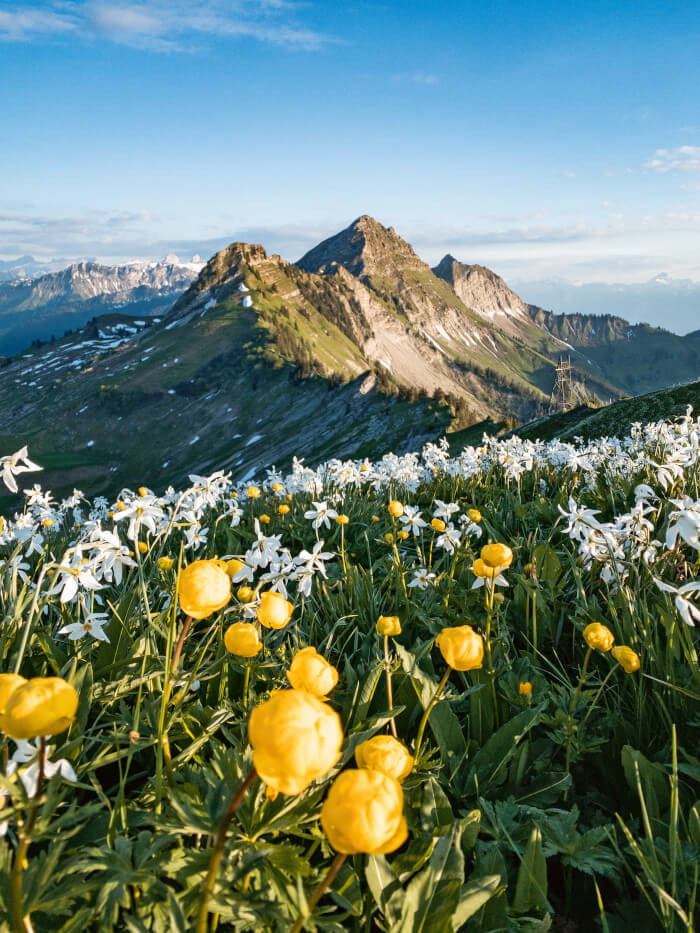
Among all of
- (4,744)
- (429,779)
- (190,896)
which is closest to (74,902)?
(190,896)

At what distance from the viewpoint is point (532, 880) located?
5.70ft

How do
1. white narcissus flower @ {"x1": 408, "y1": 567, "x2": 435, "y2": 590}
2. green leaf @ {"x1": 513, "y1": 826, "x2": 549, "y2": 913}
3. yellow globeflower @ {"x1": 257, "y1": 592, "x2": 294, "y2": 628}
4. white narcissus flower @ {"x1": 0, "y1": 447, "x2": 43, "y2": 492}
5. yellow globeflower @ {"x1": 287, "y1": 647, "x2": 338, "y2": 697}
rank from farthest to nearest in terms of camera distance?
white narcissus flower @ {"x1": 408, "y1": 567, "x2": 435, "y2": 590} < white narcissus flower @ {"x1": 0, "y1": 447, "x2": 43, "y2": 492} < yellow globeflower @ {"x1": 257, "y1": 592, "x2": 294, "y2": 628} < green leaf @ {"x1": 513, "y1": 826, "x2": 549, "y2": 913} < yellow globeflower @ {"x1": 287, "y1": 647, "x2": 338, "y2": 697}

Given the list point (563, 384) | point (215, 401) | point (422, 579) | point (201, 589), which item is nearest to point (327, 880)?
Answer: point (201, 589)

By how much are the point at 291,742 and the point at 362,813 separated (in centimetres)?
20

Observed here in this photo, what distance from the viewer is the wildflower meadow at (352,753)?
4.14ft

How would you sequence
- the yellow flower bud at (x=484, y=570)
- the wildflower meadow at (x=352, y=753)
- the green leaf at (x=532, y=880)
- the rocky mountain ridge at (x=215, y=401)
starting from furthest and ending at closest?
the rocky mountain ridge at (x=215, y=401) → the yellow flower bud at (x=484, y=570) → the green leaf at (x=532, y=880) → the wildflower meadow at (x=352, y=753)

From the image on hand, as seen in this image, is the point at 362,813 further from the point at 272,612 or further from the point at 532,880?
the point at 532,880

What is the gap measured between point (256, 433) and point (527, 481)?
356ft

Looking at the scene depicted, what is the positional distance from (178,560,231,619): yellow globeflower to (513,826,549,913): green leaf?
142 centimetres

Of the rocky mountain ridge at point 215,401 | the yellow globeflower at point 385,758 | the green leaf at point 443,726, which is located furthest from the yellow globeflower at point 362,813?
the rocky mountain ridge at point 215,401

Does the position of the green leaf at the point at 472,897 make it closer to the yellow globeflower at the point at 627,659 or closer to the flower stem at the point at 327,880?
the flower stem at the point at 327,880

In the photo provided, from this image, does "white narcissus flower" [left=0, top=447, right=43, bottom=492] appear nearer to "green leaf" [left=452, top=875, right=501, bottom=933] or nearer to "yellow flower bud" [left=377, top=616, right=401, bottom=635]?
"yellow flower bud" [left=377, top=616, right=401, bottom=635]

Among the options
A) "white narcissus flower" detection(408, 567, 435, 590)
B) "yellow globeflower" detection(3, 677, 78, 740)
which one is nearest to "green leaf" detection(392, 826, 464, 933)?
"yellow globeflower" detection(3, 677, 78, 740)

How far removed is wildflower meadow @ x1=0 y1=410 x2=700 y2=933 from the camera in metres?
1.26
